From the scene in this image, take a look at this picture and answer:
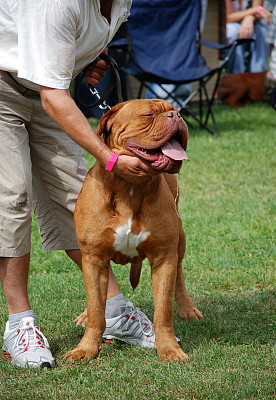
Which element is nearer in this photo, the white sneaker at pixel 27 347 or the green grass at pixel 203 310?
the green grass at pixel 203 310

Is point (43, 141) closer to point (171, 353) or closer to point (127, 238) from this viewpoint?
point (127, 238)

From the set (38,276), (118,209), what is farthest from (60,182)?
(38,276)

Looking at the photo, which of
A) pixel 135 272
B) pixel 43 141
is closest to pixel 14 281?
pixel 135 272

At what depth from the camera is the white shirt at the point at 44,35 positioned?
8.95 ft

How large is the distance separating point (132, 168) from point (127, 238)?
0.40 m

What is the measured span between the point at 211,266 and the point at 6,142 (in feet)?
6.55

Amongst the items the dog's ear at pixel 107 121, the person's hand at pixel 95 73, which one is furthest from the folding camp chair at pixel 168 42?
the dog's ear at pixel 107 121

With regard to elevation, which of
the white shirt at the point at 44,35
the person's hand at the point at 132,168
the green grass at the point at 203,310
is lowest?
the green grass at the point at 203,310

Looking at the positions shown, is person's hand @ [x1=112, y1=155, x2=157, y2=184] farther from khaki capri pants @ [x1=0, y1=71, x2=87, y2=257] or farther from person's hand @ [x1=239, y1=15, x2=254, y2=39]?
person's hand @ [x1=239, y1=15, x2=254, y2=39]

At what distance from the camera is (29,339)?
311 centimetres

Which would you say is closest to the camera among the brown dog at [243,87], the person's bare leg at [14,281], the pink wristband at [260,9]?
the person's bare leg at [14,281]

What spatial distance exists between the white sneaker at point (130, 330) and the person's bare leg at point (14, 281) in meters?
0.50

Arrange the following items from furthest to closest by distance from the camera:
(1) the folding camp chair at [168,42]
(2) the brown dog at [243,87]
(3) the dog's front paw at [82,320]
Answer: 1. (2) the brown dog at [243,87]
2. (1) the folding camp chair at [168,42]
3. (3) the dog's front paw at [82,320]

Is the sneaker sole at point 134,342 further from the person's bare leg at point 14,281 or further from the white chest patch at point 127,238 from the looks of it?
the white chest patch at point 127,238
